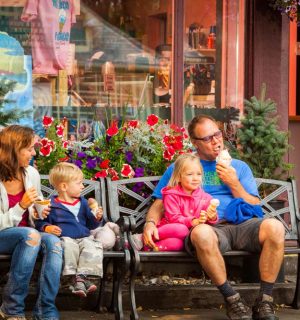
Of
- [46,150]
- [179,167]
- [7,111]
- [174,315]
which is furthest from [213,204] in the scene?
[7,111]

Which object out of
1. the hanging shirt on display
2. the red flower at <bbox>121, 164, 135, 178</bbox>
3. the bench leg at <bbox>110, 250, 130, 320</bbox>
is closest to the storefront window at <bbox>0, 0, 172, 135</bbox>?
the hanging shirt on display

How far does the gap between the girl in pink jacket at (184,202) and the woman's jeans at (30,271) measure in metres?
0.83

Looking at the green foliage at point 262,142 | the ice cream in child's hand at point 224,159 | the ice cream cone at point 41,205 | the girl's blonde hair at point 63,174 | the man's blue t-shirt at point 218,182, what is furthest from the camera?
the green foliage at point 262,142

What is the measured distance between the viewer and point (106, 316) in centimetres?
779

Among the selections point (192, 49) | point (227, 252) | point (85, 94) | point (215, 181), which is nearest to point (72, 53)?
point (85, 94)

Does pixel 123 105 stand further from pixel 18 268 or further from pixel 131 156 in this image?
pixel 18 268

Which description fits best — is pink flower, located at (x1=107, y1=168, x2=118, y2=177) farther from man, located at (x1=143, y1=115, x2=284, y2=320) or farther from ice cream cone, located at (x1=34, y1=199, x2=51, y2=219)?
ice cream cone, located at (x1=34, y1=199, x2=51, y2=219)

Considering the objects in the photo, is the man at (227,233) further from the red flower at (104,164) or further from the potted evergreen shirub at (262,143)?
the potted evergreen shirub at (262,143)

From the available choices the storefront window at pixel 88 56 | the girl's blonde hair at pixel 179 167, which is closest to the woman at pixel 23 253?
the girl's blonde hair at pixel 179 167

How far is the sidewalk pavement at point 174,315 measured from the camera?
7730 millimetres

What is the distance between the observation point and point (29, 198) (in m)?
7.11

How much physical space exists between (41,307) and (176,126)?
2734 millimetres

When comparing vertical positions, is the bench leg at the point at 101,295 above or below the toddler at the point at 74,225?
below

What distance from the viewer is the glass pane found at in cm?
991
